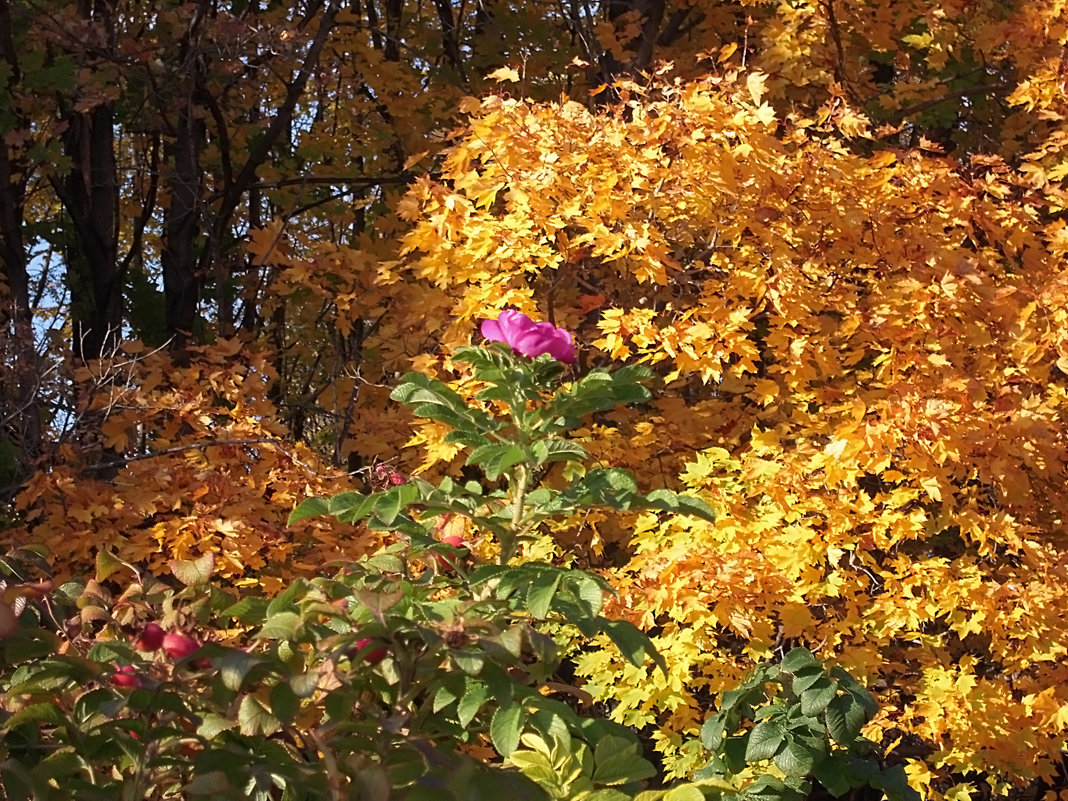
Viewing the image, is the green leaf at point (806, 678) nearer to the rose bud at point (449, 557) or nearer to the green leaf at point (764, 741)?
the green leaf at point (764, 741)

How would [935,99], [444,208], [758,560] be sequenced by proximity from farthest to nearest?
[935,99] → [444,208] → [758,560]

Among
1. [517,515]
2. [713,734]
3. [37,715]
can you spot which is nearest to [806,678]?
[713,734]

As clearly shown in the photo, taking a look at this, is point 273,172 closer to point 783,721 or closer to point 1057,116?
point 1057,116

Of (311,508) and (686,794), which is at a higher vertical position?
(311,508)

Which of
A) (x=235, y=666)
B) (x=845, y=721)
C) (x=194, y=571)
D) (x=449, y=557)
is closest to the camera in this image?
(x=235, y=666)

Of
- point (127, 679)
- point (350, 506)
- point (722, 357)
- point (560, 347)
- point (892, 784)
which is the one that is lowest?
point (892, 784)

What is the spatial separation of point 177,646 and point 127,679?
0.22 meters

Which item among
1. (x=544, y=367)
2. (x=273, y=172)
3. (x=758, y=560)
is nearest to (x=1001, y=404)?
(x=758, y=560)

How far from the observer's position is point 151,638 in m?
1.88

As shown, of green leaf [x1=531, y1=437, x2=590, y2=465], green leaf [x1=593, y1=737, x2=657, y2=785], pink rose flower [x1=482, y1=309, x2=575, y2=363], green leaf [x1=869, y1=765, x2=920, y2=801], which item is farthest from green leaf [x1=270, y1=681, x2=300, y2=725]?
green leaf [x1=869, y1=765, x2=920, y2=801]

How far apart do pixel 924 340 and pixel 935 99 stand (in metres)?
2.32

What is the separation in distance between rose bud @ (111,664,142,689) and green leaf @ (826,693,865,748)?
1349 mm

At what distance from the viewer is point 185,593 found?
2.04 metres

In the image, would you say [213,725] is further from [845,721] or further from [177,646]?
[845,721]
